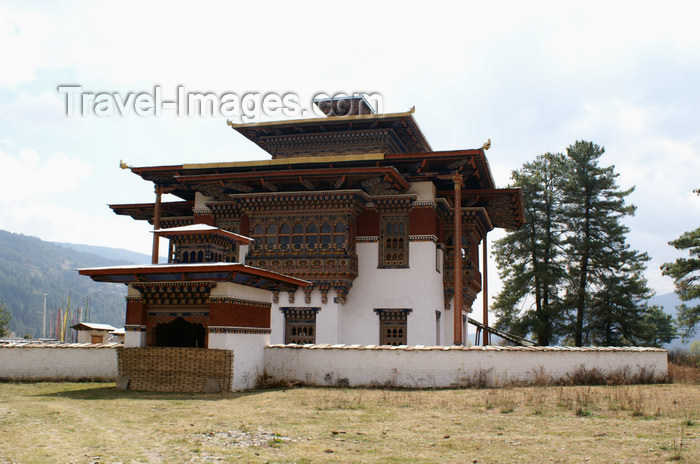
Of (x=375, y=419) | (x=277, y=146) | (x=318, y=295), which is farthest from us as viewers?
(x=277, y=146)

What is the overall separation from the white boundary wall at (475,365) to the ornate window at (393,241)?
25.3 ft

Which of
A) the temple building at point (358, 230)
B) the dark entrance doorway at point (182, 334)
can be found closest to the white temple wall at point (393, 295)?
the temple building at point (358, 230)

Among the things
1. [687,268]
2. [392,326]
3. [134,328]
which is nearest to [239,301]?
[134,328]

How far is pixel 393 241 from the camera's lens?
2559 cm

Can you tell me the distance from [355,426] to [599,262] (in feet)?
101

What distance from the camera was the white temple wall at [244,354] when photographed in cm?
1686

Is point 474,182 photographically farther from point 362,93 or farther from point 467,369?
point 467,369

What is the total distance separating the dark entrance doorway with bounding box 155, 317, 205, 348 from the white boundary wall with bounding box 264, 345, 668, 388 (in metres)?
4.08

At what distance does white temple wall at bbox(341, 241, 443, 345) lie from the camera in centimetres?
2478

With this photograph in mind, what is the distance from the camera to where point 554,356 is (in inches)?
699

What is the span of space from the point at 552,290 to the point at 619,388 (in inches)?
924

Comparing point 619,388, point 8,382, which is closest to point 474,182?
point 619,388

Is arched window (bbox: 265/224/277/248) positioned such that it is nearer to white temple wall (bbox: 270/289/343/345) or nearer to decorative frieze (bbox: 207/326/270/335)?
white temple wall (bbox: 270/289/343/345)

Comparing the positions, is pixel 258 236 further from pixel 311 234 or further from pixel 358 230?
pixel 358 230
